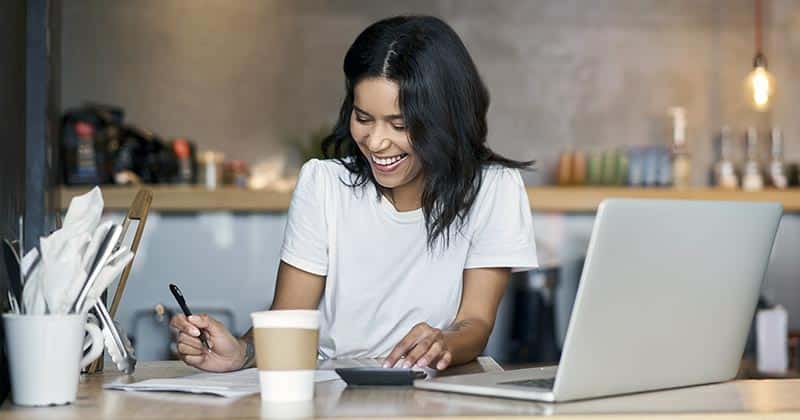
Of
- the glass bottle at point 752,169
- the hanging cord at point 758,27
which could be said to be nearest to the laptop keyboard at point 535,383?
the glass bottle at point 752,169

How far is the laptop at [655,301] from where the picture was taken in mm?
1231

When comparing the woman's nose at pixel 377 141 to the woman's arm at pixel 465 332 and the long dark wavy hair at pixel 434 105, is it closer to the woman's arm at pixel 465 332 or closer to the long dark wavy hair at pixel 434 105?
the long dark wavy hair at pixel 434 105

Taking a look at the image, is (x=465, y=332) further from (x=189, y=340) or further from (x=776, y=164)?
(x=776, y=164)

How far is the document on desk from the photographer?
53.4 inches

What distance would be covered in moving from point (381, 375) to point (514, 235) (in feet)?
2.43

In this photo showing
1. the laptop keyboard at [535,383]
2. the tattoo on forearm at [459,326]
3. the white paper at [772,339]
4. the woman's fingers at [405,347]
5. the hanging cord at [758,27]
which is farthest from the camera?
the hanging cord at [758,27]

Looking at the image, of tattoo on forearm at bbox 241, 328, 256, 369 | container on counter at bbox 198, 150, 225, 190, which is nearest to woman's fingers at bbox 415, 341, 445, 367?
tattoo on forearm at bbox 241, 328, 256, 369

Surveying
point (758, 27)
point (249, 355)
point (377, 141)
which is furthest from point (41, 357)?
point (758, 27)

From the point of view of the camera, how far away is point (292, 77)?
499cm

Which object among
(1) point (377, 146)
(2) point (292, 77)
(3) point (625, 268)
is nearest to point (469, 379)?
(3) point (625, 268)

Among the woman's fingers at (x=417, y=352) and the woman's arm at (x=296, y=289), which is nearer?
the woman's fingers at (x=417, y=352)

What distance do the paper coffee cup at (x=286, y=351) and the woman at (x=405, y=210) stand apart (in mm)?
732

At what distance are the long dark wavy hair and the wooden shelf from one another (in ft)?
8.28

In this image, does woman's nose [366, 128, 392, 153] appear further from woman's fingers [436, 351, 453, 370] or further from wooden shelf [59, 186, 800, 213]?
wooden shelf [59, 186, 800, 213]
